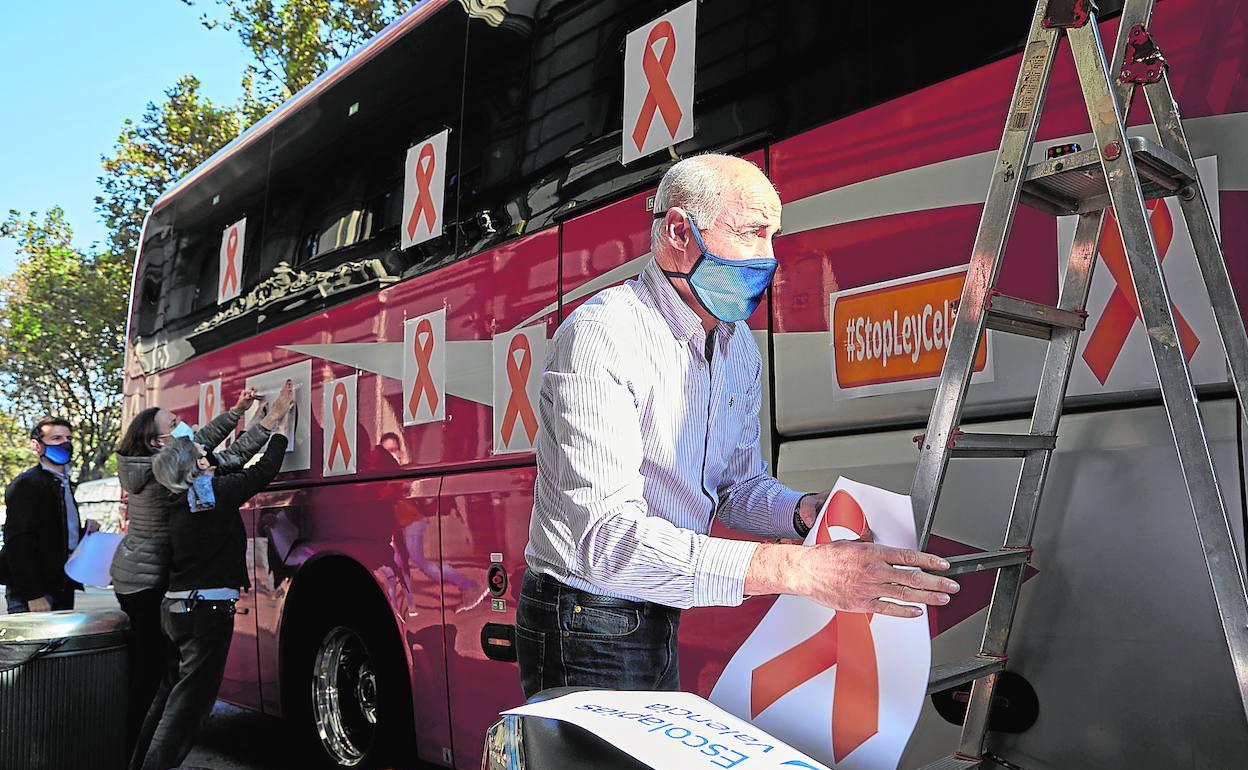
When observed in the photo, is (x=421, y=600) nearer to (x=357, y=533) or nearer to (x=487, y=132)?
(x=357, y=533)

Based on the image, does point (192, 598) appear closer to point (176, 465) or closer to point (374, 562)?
point (176, 465)

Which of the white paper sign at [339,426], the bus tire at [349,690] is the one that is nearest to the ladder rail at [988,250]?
the bus tire at [349,690]

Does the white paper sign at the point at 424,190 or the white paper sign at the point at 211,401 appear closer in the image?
the white paper sign at the point at 424,190

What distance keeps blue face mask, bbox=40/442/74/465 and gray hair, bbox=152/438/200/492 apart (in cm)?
252

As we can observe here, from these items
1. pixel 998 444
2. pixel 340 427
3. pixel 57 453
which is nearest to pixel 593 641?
pixel 998 444

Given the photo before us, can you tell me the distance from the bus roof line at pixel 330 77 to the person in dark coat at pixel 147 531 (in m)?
1.59

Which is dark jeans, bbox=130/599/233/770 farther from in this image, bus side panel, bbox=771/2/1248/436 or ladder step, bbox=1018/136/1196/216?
ladder step, bbox=1018/136/1196/216

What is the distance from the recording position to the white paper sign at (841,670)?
1.77m

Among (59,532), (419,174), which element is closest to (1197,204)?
(419,174)

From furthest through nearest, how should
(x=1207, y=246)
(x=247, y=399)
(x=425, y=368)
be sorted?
(x=247, y=399) < (x=425, y=368) < (x=1207, y=246)

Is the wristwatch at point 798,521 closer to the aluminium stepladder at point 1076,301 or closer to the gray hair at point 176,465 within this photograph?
the aluminium stepladder at point 1076,301

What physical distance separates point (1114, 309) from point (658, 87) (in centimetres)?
162

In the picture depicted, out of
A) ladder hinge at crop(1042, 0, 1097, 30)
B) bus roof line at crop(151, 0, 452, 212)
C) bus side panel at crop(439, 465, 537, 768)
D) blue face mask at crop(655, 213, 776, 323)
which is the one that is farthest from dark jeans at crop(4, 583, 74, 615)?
ladder hinge at crop(1042, 0, 1097, 30)

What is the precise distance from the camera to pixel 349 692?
5.17 meters
